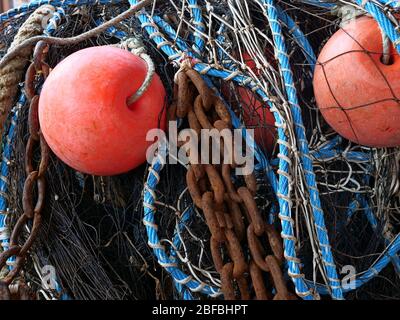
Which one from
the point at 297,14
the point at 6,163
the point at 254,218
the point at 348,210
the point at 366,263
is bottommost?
the point at 366,263

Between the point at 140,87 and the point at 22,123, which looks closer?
the point at 140,87

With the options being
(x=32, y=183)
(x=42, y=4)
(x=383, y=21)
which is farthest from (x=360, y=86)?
(x=42, y=4)

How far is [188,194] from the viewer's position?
4.65 feet

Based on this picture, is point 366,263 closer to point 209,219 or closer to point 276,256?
point 276,256

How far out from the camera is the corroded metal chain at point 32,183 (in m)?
1.41

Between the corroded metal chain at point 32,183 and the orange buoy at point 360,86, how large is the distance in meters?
0.77

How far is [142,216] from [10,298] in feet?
1.36

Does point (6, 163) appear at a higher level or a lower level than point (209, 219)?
higher

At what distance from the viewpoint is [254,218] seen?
1.21 m

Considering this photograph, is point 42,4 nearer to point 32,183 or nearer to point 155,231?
point 32,183

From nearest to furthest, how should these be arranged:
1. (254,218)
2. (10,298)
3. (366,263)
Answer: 1. (254,218)
2. (10,298)
3. (366,263)

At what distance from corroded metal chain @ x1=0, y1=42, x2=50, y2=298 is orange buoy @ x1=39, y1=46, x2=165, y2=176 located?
0.39 feet

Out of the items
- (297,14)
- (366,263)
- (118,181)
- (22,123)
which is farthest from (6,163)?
(366,263)

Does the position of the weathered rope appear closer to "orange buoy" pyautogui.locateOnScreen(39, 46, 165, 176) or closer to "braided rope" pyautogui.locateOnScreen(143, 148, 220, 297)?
"orange buoy" pyautogui.locateOnScreen(39, 46, 165, 176)
